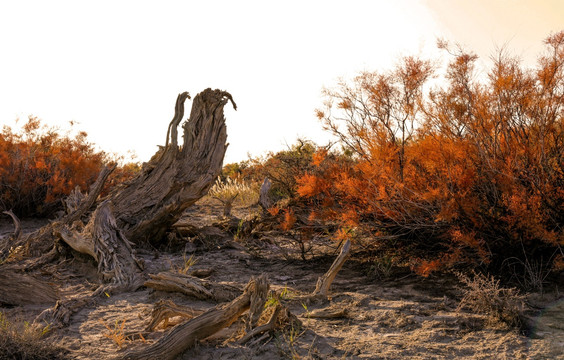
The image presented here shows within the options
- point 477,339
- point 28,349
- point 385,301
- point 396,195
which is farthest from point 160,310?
point 396,195

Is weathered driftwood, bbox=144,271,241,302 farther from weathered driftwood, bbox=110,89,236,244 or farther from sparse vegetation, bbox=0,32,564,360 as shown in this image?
weathered driftwood, bbox=110,89,236,244

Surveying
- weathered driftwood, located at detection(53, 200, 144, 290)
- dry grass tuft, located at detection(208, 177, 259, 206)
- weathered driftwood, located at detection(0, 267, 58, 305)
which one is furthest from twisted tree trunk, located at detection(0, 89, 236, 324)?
dry grass tuft, located at detection(208, 177, 259, 206)

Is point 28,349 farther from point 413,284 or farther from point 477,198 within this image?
point 477,198

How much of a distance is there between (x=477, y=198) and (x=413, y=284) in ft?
3.58

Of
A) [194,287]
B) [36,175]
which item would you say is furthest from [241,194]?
[194,287]

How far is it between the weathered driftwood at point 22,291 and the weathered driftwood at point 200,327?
7.30 feet

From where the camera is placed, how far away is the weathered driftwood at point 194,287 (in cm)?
476

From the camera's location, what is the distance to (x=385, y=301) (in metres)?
4.67

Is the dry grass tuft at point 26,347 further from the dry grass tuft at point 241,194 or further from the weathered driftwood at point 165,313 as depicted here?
the dry grass tuft at point 241,194

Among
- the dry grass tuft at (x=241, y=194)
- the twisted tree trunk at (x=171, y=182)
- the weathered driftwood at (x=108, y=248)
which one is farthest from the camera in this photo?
the dry grass tuft at (x=241, y=194)

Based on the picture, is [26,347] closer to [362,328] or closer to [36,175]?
[362,328]

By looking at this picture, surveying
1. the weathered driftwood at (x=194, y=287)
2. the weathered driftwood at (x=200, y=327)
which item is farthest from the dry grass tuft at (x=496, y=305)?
the weathered driftwood at (x=194, y=287)

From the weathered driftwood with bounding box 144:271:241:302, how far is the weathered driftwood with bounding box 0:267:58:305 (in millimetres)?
1116

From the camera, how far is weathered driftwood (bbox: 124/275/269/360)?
339cm
